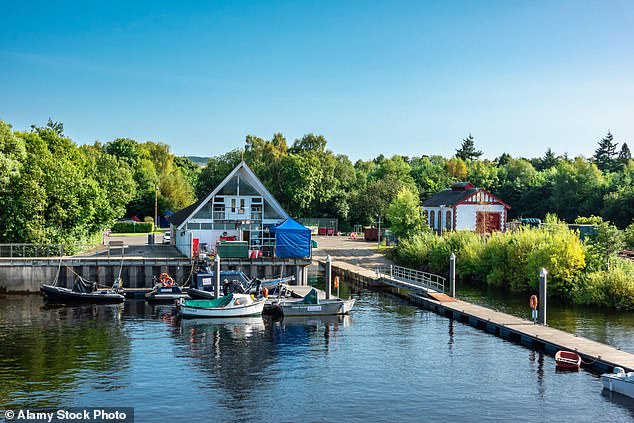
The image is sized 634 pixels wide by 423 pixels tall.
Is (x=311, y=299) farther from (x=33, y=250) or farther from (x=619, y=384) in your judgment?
(x=33, y=250)

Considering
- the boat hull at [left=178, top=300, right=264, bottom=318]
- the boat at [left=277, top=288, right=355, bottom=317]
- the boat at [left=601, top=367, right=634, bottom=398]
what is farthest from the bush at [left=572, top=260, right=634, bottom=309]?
the boat hull at [left=178, top=300, right=264, bottom=318]

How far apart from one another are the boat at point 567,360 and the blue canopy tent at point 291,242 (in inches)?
1105

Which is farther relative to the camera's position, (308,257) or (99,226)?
(99,226)

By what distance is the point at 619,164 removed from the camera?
438 feet

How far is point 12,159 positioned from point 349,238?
169 feet

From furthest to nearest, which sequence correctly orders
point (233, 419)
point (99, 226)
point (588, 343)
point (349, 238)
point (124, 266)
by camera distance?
point (349, 238) < point (99, 226) < point (124, 266) < point (588, 343) < point (233, 419)

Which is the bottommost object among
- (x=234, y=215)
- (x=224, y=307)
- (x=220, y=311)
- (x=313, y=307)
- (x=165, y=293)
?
(x=220, y=311)

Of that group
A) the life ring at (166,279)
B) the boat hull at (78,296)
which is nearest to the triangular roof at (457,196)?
the life ring at (166,279)

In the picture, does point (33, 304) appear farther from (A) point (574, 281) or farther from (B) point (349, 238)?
(B) point (349, 238)

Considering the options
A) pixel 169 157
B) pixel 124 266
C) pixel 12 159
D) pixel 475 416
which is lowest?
pixel 475 416

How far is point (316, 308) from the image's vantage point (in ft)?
144

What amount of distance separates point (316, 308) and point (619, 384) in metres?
20.7

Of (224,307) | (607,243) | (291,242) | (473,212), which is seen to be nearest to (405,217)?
(473,212)

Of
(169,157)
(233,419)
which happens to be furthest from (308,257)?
(169,157)
